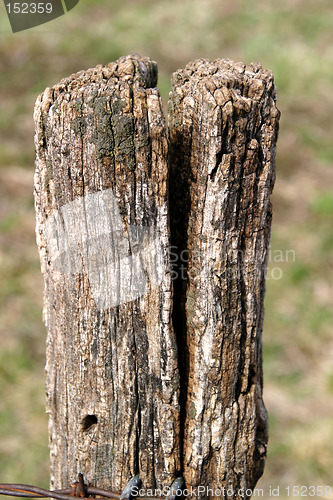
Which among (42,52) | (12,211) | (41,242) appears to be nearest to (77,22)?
(42,52)

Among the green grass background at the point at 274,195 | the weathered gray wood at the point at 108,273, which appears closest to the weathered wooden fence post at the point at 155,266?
the weathered gray wood at the point at 108,273

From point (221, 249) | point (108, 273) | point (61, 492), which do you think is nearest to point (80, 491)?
point (61, 492)

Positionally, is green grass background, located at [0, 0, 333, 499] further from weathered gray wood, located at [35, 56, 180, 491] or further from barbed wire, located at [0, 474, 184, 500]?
barbed wire, located at [0, 474, 184, 500]

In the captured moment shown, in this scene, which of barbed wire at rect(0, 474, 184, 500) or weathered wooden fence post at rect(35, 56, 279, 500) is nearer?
weathered wooden fence post at rect(35, 56, 279, 500)

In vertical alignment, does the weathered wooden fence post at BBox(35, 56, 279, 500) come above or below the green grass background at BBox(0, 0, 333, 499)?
below

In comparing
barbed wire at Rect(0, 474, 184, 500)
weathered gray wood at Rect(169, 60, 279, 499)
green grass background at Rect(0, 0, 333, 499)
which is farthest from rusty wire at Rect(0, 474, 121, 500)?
green grass background at Rect(0, 0, 333, 499)

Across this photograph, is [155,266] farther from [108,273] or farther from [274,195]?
[274,195]

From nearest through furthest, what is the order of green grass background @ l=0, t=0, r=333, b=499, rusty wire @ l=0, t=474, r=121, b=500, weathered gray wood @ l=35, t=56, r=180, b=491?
weathered gray wood @ l=35, t=56, r=180, b=491 < rusty wire @ l=0, t=474, r=121, b=500 < green grass background @ l=0, t=0, r=333, b=499
